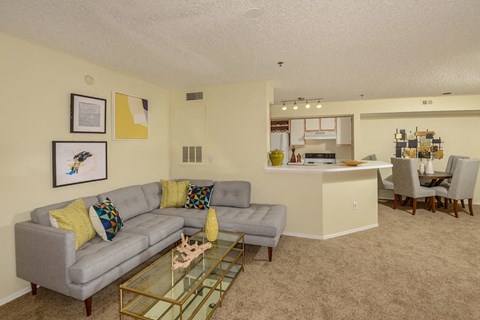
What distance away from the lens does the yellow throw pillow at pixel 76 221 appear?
219 centimetres

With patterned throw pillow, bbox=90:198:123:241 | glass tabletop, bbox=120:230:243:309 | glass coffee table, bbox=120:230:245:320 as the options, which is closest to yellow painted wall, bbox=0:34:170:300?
patterned throw pillow, bbox=90:198:123:241

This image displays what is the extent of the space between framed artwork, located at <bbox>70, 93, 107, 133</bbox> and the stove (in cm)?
511

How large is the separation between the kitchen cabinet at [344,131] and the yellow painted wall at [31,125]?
17.9ft

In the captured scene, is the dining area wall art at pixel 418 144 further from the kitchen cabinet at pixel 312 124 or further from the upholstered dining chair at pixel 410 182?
the kitchen cabinet at pixel 312 124

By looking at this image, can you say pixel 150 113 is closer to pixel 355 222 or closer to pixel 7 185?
pixel 7 185

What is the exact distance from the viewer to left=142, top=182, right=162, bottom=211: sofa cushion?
11.5 feet

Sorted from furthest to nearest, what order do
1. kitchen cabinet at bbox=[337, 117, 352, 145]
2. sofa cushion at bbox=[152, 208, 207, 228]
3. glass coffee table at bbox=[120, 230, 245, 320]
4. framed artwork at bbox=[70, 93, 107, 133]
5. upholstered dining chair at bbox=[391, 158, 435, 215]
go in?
kitchen cabinet at bbox=[337, 117, 352, 145]
upholstered dining chair at bbox=[391, 158, 435, 215]
sofa cushion at bbox=[152, 208, 207, 228]
framed artwork at bbox=[70, 93, 107, 133]
glass coffee table at bbox=[120, 230, 245, 320]

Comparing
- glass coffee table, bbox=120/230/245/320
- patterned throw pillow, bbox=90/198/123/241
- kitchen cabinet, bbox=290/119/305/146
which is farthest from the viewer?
kitchen cabinet, bbox=290/119/305/146

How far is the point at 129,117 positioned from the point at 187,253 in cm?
231

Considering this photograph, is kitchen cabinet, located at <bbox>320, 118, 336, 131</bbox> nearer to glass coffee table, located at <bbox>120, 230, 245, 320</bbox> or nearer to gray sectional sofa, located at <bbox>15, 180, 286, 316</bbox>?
gray sectional sofa, located at <bbox>15, 180, 286, 316</bbox>

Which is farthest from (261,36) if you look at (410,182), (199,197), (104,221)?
(410,182)

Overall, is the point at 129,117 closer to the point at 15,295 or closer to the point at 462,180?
the point at 15,295

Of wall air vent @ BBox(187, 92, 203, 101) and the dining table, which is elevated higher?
wall air vent @ BBox(187, 92, 203, 101)

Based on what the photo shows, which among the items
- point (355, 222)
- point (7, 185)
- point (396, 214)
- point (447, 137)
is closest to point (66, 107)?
point (7, 185)
